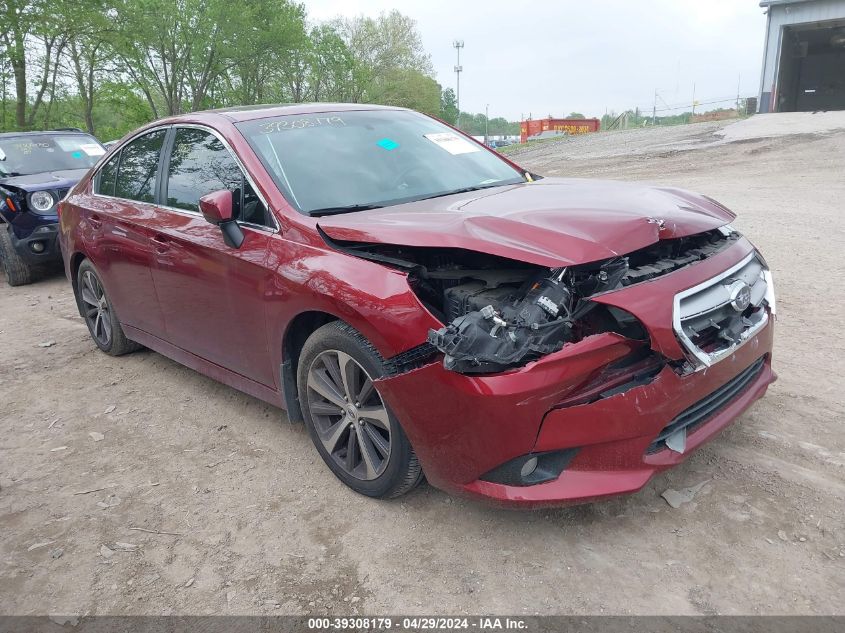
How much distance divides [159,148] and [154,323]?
1.13 meters

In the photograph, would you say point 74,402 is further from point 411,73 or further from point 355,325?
point 411,73

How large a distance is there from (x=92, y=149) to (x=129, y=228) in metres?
6.18

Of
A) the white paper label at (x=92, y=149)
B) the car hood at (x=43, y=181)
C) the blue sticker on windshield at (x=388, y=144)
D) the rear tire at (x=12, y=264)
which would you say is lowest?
the rear tire at (x=12, y=264)

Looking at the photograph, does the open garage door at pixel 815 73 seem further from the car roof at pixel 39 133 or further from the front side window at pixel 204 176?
the front side window at pixel 204 176

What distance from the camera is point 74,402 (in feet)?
14.4

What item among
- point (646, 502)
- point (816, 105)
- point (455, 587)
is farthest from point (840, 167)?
point (816, 105)

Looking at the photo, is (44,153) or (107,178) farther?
(44,153)

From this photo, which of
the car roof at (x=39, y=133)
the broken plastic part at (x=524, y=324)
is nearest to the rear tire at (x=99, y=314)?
the broken plastic part at (x=524, y=324)

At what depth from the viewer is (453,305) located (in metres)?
2.53

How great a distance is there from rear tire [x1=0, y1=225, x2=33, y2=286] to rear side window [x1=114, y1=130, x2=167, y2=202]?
14.1ft

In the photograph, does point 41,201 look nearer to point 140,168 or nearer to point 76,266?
point 76,266

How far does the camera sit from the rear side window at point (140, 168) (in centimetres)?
416

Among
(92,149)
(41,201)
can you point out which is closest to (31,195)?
(41,201)

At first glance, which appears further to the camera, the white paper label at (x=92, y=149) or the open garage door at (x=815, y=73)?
the open garage door at (x=815, y=73)
